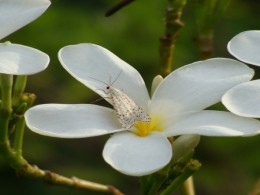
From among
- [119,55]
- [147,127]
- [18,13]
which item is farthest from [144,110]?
[119,55]

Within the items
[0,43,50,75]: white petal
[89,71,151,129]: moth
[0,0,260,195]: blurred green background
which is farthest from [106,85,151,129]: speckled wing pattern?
[0,0,260,195]: blurred green background

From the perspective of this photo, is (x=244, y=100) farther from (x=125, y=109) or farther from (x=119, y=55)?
(x=119, y=55)

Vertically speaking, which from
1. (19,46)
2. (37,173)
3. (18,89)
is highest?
(19,46)

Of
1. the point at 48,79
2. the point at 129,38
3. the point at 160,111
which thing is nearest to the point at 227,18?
the point at 129,38

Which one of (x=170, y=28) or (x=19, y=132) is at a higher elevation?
(x=170, y=28)

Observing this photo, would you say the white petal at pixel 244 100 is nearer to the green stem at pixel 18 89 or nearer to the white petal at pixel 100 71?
the white petal at pixel 100 71

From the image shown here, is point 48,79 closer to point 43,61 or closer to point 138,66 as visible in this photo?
point 138,66

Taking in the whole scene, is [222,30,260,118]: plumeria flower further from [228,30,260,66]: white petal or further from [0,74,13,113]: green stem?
[0,74,13,113]: green stem
